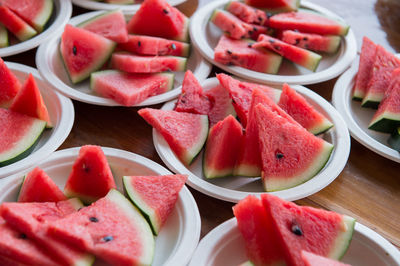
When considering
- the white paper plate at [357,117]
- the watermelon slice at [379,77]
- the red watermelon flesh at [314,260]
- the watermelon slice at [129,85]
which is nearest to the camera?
the red watermelon flesh at [314,260]

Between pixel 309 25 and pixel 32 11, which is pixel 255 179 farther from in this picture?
pixel 32 11

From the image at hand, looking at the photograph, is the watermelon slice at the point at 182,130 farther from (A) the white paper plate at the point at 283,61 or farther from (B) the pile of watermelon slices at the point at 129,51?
(A) the white paper plate at the point at 283,61

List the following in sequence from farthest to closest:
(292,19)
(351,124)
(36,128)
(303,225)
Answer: (292,19)
(351,124)
(36,128)
(303,225)

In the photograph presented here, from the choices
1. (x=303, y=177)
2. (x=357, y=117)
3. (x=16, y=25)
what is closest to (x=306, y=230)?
(x=303, y=177)

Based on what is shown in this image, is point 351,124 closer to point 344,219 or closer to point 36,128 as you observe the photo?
point 344,219

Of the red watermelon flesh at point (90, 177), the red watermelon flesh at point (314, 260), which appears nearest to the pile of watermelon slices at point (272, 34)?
the red watermelon flesh at point (90, 177)

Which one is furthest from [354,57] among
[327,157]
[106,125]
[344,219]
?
[106,125]
